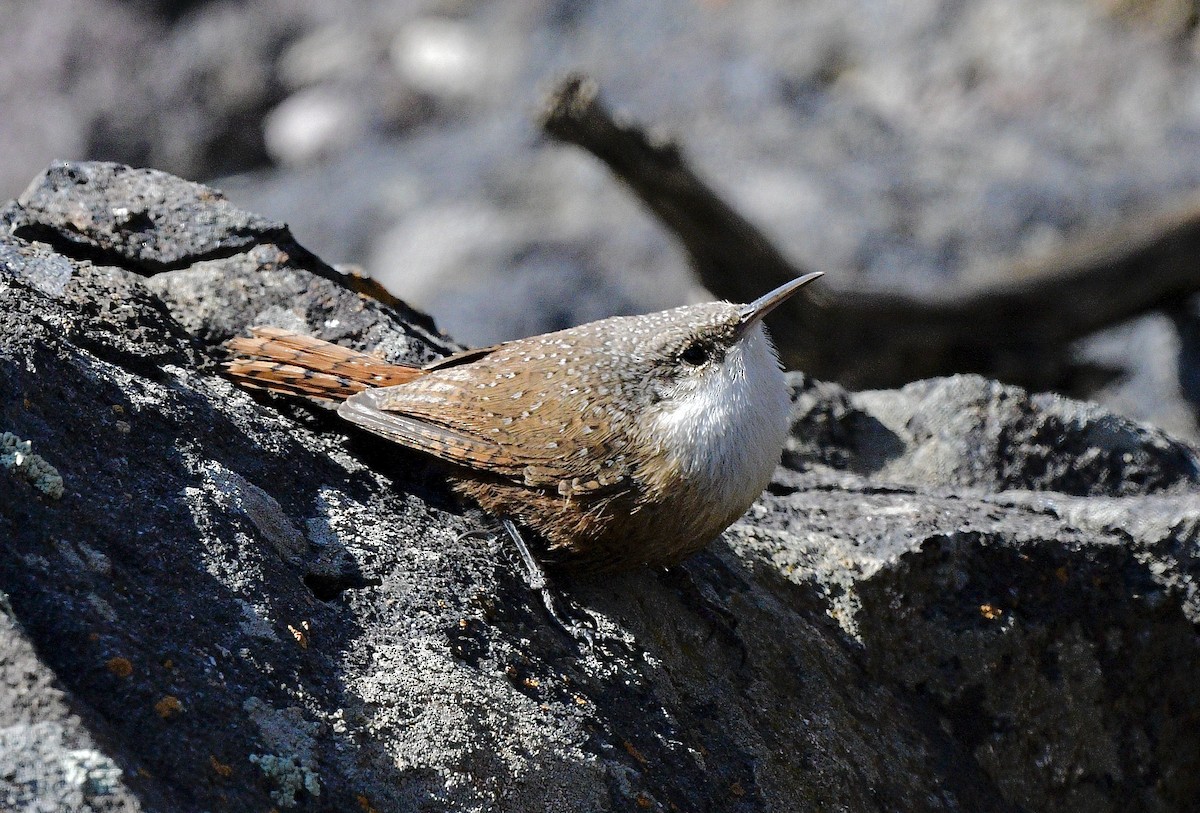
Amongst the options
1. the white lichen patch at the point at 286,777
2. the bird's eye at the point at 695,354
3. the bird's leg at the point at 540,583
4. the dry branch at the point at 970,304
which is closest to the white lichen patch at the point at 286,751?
the white lichen patch at the point at 286,777

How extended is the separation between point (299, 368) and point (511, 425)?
0.60 meters

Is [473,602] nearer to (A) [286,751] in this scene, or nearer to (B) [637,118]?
(A) [286,751]

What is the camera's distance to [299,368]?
11.5 feet

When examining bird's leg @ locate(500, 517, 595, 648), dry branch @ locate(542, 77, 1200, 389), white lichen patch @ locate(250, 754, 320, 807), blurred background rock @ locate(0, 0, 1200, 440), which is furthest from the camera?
blurred background rock @ locate(0, 0, 1200, 440)

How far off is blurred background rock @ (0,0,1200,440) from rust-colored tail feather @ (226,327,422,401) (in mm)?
4868

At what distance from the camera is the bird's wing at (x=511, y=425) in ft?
10.9

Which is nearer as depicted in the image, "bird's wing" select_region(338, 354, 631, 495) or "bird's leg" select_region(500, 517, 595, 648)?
"bird's leg" select_region(500, 517, 595, 648)

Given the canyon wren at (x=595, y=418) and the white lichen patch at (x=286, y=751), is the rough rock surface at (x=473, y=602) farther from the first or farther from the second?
the canyon wren at (x=595, y=418)

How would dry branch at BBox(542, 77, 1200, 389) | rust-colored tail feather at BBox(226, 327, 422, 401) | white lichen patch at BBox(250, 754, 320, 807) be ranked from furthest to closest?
dry branch at BBox(542, 77, 1200, 389), rust-colored tail feather at BBox(226, 327, 422, 401), white lichen patch at BBox(250, 754, 320, 807)

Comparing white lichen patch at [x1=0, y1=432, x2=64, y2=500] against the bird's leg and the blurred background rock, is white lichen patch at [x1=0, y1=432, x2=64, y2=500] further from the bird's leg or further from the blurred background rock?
the blurred background rock

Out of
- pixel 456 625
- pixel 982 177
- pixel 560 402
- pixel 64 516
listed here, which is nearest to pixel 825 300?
pixel 982 177

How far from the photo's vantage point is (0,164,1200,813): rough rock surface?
7.90 feet

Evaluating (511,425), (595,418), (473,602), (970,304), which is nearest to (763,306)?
(595,418)

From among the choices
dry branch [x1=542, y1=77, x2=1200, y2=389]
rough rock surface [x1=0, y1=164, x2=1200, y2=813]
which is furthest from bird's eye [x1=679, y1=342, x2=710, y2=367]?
dry branch [x1=542, y1=77, x2=1200, y2=389]
